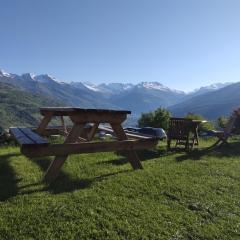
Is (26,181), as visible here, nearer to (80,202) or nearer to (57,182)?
(57,182)

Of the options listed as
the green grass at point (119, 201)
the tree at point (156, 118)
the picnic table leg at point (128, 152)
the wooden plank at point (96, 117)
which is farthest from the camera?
the tree at point (156, 118)

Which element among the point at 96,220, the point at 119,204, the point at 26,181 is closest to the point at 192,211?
the point at 119,204

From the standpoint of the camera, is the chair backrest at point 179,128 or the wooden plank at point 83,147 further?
the chair backrest at point 179,128

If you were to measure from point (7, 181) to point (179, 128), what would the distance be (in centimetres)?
795

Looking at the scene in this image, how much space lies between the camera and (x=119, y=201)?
7.37m

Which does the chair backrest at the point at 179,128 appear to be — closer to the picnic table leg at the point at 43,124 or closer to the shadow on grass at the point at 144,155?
the shadow on grass at the point at 144,155

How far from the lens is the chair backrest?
14383mm

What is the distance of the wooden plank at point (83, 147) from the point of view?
7977 mm

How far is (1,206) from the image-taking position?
6824 millimetres

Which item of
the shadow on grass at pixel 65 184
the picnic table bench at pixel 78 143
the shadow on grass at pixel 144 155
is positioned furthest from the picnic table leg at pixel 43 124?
the shadow on grass at pixel 65 184

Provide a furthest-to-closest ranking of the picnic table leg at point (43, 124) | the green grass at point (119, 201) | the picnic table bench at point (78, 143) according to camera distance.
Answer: the picnic table leg at point (43, 124) → the picnic table bench at point (78, 143) → the green grass at point (119, 201)

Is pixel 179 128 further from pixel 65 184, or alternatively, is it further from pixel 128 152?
pixel 65 184

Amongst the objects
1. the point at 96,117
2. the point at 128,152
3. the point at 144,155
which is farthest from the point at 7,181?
the point at 144,155

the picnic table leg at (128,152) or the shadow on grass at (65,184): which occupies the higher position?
the picnic table leg at (128,152)
